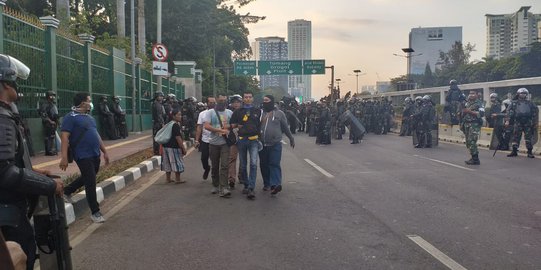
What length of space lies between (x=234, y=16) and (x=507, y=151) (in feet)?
108

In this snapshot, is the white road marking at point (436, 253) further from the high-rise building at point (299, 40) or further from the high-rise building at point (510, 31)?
the high-rise building at point (299, 40)

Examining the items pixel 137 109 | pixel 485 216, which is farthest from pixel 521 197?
pixel 137 109

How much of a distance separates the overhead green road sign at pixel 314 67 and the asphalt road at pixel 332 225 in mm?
33413

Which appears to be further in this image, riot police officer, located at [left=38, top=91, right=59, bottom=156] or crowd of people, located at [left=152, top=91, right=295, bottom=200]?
riot police officer, located at [left=38, top=91, right=59, bottom=156]

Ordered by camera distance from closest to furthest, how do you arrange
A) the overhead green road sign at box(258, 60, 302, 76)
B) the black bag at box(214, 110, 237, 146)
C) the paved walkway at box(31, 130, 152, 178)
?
the black bag at box(214, 110, 237, 146), the paved walkway at box(31, 130, 152, 178), the overhead green road sign at box(258, 60, 302, 76)

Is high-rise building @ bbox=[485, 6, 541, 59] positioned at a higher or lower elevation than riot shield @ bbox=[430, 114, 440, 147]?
higher

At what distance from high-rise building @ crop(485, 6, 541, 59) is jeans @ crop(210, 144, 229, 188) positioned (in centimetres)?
9231

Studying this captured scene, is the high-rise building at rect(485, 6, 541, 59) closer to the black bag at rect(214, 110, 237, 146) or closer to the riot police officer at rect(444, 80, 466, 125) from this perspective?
the riot police officer at rect(444, 80, 466, 125)

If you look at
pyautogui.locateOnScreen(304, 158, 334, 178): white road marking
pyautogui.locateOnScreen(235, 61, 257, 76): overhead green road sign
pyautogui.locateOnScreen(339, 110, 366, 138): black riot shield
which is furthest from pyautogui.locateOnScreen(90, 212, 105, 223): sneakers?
pyautogui.locateOnScreen(235, 61, 257, 76): overhead green road sign

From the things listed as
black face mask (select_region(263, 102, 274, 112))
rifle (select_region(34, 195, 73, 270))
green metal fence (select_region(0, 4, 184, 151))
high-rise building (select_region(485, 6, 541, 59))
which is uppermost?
high-rise building (select_region(485, 6, 541, 59))

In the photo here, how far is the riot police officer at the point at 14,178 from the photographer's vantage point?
2932mm

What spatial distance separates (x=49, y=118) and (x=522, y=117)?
12.0 meters

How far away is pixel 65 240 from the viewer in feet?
11.1

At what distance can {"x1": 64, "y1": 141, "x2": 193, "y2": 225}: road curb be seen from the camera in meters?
6.57
